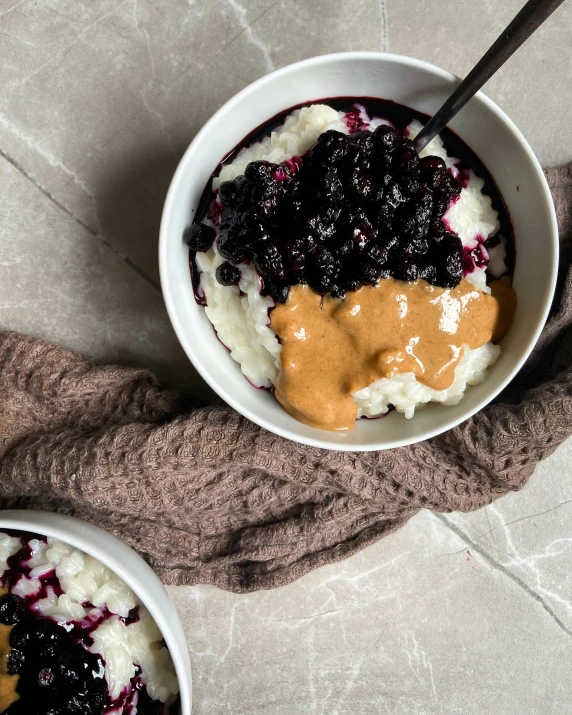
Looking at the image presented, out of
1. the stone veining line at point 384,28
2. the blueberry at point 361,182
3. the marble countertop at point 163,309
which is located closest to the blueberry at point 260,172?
the blueberry at point 361,182

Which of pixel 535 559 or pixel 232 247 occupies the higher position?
pixel 232 247

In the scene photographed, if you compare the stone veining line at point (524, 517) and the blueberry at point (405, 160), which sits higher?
the blueberry at point (405, 160)

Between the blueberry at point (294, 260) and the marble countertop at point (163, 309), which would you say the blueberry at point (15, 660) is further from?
the blueberry at point (294, 260)

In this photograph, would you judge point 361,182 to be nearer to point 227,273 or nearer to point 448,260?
point 448,260

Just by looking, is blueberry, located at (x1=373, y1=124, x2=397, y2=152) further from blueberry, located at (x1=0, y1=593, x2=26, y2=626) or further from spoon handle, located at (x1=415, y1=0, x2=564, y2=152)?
blueberry, located at (x1=0, y1=593, x2=26, y2=626)

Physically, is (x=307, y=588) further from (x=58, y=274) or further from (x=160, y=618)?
(x=58, y=274)

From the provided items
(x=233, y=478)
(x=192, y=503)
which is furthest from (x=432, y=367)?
(x=192, y=503)

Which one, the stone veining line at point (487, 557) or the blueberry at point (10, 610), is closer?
the blueberry at point (10, 610)

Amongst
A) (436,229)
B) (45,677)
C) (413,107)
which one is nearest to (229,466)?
(45,677)
